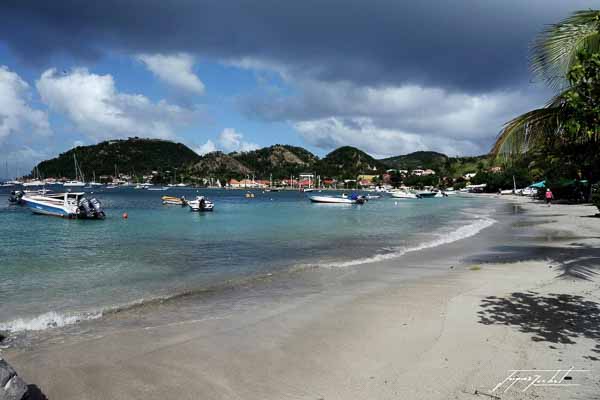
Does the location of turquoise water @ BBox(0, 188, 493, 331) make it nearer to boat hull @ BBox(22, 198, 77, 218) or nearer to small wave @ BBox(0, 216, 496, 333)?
small wave @ BBox(0, 216, 496, 333)

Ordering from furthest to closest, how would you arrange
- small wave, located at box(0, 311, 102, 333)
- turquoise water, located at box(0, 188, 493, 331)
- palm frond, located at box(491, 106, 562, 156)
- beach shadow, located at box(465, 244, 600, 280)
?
beach shadow, located at box(465, 244, 600, 280), turquoise water, located at box(0, 188, 493, 331), palm frond, located at box(491, 106, 562, 156), small wave, located at box(0, 311, 102, 333)

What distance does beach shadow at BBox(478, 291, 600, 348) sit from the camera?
6453 millimetres

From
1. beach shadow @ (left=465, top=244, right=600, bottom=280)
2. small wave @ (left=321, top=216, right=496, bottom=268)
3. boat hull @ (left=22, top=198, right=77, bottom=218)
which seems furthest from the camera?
boat hull @ (left=22, top=198, right=77, bottom=218)

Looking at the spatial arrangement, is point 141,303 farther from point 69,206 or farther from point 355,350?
point 69,206

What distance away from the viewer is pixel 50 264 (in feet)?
54.2

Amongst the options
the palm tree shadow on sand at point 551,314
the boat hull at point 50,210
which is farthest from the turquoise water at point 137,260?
the boat hull at point 50,210

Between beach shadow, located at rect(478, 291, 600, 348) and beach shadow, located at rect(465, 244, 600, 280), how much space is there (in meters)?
2.96

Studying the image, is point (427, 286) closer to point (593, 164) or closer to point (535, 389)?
point (593, 164)

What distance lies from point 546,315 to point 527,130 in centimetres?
440

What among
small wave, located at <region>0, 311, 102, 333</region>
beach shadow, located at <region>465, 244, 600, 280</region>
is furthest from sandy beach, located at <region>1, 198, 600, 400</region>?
beach shadow, located at <region>465, 244, 600, 280</region>

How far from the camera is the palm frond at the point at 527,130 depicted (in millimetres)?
9422

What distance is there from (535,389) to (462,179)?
601 ft

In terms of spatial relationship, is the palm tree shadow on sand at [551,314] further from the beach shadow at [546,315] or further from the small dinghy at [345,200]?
the small dinghy at [345,200]

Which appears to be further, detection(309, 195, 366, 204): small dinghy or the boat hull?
detection(309, 195, 366, 204): small dinghy
